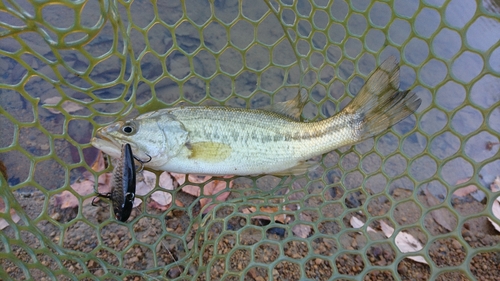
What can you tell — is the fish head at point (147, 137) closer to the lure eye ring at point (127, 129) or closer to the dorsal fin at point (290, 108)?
the lure eye ring at point (127, 129)

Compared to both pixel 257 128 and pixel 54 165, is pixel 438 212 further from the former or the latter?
pixel 54 165

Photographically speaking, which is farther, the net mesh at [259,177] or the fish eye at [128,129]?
the fish eye at [128,129]

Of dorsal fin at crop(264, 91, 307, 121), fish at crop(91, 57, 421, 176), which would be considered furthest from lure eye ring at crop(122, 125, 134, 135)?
dorsal fin at crop(264, 91, 307, 121)

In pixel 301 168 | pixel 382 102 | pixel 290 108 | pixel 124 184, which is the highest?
pixel 382 102

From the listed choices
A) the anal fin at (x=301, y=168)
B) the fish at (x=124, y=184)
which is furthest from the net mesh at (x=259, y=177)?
the fish at (x=124, y=184)

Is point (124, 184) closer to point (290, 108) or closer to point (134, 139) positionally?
point (134, 139)

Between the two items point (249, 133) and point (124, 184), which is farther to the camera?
point (249, 133)

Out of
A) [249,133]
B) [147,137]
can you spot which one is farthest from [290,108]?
[147,137]

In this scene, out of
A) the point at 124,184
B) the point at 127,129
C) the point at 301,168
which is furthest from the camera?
the point at 301,168
